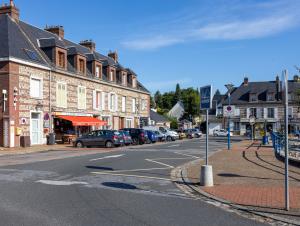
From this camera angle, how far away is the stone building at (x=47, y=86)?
29.3 metres

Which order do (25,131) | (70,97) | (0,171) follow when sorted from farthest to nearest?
1. (70,97)
2. (25,131)
3. (0,171)

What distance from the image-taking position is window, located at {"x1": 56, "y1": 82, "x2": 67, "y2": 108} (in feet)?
115

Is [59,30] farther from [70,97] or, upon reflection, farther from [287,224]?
[287,224]

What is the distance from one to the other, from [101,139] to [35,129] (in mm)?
5371

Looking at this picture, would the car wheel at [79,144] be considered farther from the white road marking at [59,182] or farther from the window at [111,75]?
the white road marking at [59,182]

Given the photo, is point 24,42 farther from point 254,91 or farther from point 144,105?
point 254,91

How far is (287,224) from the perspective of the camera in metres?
7.04

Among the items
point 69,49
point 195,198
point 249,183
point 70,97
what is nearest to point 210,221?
point 195,198

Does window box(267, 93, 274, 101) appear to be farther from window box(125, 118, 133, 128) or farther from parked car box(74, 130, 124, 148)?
parked car box(74, 130, 124, 148)

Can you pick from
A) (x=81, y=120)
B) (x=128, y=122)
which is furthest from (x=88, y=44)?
(x=81, y=120)

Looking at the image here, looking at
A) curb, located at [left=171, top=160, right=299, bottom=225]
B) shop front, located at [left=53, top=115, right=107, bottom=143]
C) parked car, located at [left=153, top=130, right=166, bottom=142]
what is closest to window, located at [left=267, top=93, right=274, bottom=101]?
parked car, located at [left=153, top=130, right=166, bottom=142]

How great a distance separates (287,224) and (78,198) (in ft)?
15.0

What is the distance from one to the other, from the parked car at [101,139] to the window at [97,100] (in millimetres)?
10815

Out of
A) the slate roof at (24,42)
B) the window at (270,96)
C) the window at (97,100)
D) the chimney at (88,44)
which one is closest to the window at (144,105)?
the chimney at (88,44)
